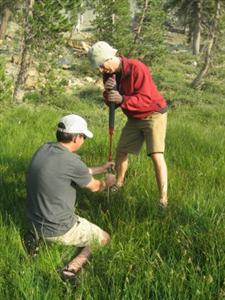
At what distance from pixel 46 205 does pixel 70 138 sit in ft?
2.01

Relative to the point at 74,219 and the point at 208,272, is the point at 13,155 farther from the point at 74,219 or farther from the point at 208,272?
the point at 208,272

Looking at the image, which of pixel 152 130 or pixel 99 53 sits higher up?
pixel 99 53

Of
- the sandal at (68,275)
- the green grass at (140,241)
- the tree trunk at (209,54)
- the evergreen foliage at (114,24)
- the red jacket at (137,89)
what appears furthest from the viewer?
the evergreen foliage at (114,24)

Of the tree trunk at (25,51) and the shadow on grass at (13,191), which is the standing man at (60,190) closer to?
the shadow on grass at (13,191)

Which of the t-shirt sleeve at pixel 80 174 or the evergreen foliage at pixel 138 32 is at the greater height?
the evergreen foliage at pixel 138 32

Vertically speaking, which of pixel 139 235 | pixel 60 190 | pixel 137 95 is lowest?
pixel 139 235

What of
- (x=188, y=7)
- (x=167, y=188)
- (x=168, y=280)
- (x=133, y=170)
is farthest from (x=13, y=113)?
(x=188, y=7)

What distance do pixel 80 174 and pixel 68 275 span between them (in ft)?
3.21

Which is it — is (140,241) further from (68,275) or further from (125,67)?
(125,67)

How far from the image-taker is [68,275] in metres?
3.46

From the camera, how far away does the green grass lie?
3100mm

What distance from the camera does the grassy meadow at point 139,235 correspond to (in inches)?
122

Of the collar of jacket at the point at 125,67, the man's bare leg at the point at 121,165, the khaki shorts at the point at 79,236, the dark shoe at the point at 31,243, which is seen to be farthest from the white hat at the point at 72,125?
the man's bare leg at the point at 121,165

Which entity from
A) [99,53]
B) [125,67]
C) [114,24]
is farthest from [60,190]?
[114,24]
